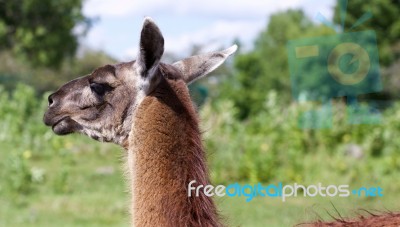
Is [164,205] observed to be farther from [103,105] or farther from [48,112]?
[48,112]

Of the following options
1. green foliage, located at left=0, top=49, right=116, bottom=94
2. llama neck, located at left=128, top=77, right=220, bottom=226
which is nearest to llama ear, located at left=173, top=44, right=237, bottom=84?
llama neck, located at left=128, top=77, right=220, bottom=226

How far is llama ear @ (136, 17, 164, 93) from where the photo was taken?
337 cm

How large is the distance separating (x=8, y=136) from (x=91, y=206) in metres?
4.86

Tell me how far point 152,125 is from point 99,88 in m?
0.58

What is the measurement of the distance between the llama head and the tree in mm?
27437

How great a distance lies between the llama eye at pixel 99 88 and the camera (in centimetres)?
398

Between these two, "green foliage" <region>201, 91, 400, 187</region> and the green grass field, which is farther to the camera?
"green foliage" <region>201, 91, 400, 187</region>

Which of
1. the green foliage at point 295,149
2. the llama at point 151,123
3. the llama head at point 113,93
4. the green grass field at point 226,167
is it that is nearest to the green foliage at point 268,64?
the green foliage at point 295,149

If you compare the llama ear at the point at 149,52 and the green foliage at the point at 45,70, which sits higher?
the green foliage at the point at 45,70

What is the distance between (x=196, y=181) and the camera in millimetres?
3445

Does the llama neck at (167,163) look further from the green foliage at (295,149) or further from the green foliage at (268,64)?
the green foliage at (268,64)

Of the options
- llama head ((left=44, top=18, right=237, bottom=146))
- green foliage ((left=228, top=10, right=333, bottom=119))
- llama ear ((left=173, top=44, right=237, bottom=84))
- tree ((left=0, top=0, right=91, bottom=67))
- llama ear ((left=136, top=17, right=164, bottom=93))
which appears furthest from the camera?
green foliage ((left=228, top=10, right=333, bottom=119))

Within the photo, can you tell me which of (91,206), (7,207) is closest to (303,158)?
(91,206)

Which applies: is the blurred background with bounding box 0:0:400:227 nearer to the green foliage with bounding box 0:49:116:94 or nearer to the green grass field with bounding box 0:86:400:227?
the green grass field with bounding box 0:86:400:227
